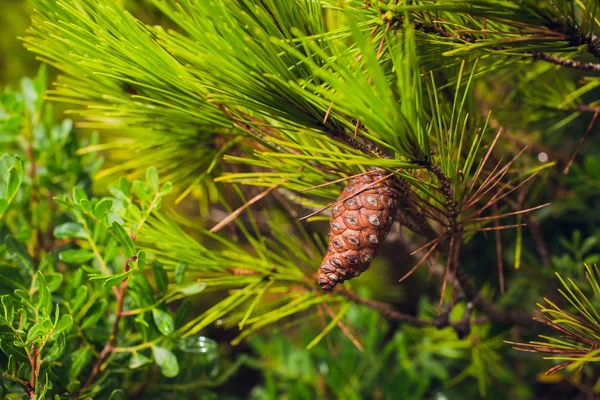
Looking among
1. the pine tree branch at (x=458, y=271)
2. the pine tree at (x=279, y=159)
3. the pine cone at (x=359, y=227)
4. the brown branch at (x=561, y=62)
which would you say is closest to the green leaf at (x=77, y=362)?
the pine tree at (x=279, y=159)

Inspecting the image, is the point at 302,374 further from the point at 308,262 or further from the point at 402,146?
the point at 402,146

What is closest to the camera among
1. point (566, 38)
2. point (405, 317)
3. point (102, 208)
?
point (566, 38)

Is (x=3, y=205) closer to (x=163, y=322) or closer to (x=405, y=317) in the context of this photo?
(x=163, y=322)

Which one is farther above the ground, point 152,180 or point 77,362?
point 152,180

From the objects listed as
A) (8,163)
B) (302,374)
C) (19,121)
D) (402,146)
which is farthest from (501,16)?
(302,374)

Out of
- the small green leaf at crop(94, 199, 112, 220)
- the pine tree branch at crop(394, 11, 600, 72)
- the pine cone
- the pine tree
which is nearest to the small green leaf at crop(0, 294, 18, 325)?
the pine tree

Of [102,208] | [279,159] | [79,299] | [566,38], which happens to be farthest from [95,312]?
[566,38]

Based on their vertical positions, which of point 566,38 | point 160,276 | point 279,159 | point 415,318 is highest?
point 566,38
